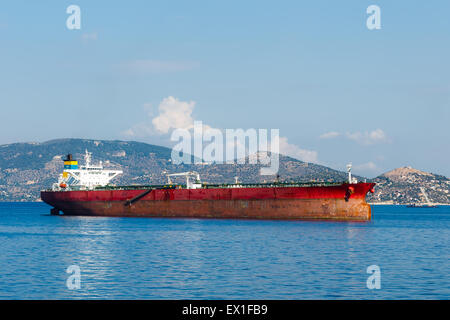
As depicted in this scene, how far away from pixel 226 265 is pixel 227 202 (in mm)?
40069

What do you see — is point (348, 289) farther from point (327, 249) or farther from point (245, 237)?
point (245, 237)

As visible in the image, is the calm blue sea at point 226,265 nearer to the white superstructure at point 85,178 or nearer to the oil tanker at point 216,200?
the oil tanker at point 216,200

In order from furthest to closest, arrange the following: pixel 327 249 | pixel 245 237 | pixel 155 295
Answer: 1. pixel 245 237
2. pixel 327 249
3. pixel 155 295

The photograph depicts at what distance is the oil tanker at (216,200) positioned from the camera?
65.4m

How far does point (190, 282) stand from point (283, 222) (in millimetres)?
38150

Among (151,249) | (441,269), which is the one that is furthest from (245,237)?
(441,269)

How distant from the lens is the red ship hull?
65.3 meters

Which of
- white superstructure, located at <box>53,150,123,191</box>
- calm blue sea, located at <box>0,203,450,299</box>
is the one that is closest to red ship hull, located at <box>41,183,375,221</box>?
white superstructure, located at <box>53,150,123,191</box>

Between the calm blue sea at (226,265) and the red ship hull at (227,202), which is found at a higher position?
the red ship hull at (227,202)

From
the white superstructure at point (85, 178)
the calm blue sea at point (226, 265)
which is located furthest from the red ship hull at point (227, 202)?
the calm blue sea at point (226, 265)

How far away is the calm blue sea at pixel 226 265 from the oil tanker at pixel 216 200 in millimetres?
10406

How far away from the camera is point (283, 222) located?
214 feet

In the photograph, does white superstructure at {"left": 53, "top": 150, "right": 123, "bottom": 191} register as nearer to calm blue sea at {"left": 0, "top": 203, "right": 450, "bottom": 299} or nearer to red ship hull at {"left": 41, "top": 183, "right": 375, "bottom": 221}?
red ship hull at {"left": 41, "top": 183, "right": 375, "bottom": 221}

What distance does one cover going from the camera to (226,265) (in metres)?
33.4
